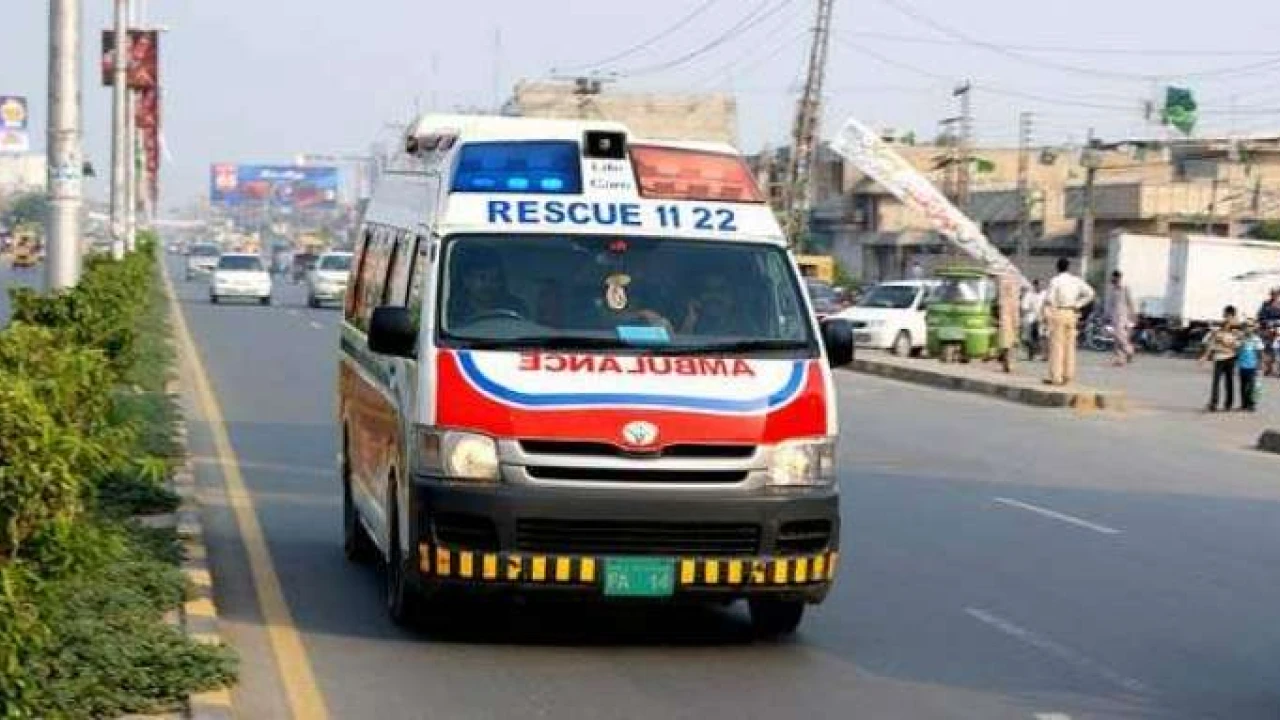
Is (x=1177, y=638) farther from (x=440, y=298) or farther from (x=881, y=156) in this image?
(x=881, y=156)

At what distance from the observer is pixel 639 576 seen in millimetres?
9781

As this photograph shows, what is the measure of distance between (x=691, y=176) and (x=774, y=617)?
86.5 inches

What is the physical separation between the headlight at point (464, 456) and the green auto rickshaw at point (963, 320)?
105 ft

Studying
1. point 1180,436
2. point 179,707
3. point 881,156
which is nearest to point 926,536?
point 179,707

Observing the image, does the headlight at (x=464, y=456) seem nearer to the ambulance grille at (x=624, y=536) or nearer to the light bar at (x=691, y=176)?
the ambulance grille at (x=624, y=536)

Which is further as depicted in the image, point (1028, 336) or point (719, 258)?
point (1028, 336)

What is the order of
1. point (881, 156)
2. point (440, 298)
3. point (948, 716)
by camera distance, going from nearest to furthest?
point (948, 716), point (440, 298), point (881, 156)

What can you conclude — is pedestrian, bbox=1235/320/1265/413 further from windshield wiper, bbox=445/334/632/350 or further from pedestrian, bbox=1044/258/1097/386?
windshield wiper, bbox=445/334/632/350

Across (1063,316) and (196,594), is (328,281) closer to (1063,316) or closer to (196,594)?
(1063,316)

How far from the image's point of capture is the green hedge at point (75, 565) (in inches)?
262

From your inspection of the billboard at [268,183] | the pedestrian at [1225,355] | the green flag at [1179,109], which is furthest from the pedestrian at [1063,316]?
the billboard at [268,183]

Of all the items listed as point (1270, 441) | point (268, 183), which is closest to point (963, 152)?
point (1270, 441)

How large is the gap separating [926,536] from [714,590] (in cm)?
534

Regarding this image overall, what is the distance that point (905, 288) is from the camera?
47.4 metres
